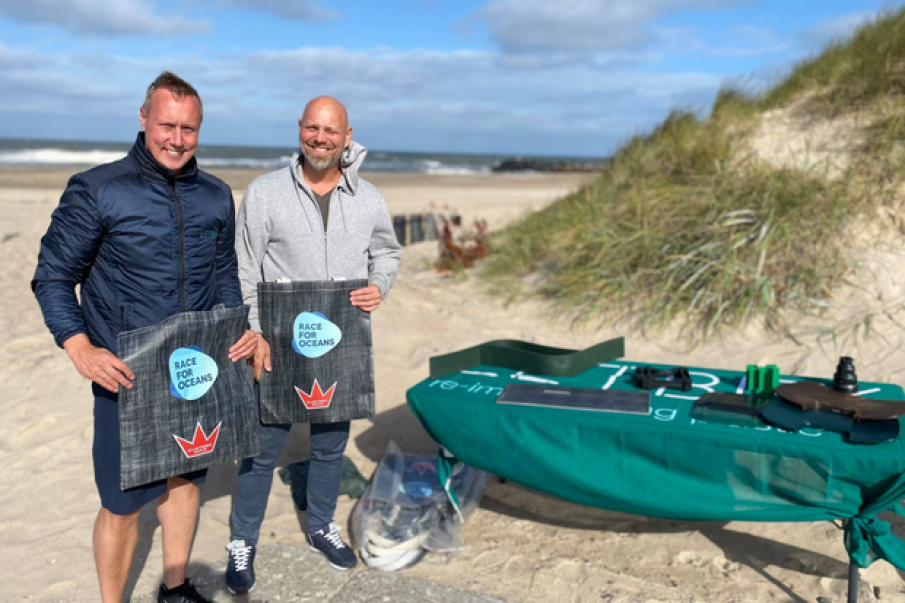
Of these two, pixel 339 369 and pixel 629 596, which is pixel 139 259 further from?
pixel 629 596

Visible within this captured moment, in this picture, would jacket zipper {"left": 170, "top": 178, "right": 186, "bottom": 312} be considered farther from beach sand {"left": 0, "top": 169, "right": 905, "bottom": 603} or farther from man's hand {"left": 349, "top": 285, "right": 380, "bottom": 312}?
beach sand {"left": 0, "top": 169, "right": 905, "bottom": 603}

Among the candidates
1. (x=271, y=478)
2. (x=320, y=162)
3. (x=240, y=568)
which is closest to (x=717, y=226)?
(x=320, y=162)

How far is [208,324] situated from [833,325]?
4.54 meters

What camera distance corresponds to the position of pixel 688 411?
269cm

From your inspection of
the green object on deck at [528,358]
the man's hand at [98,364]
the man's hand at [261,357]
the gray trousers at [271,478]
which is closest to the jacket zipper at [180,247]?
the man's hand at [98,364]

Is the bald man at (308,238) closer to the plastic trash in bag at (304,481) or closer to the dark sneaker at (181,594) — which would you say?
the dark sneaker at (181,594)

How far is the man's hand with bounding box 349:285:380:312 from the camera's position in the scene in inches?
107

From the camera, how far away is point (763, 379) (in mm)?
2859

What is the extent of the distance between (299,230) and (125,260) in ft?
2.33

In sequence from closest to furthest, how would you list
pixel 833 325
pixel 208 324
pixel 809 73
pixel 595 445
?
pixel 208 324, pixel 595 445, pixel 833 325, pixel 809 73

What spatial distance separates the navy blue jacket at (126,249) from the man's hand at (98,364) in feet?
0.12

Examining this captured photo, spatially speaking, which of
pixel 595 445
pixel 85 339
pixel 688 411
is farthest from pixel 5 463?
pixel 688 411

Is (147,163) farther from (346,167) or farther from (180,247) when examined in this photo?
(346,167)

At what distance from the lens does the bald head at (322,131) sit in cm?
258
